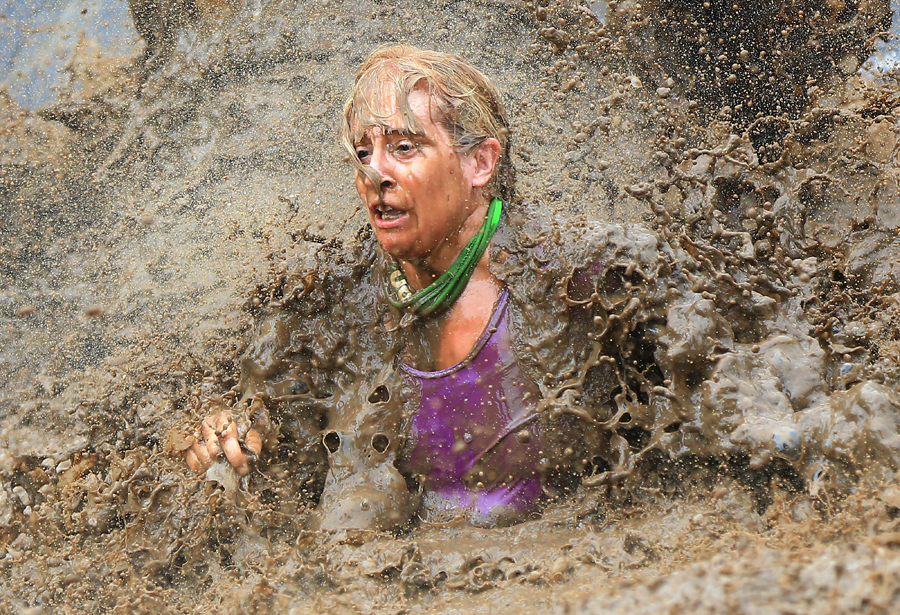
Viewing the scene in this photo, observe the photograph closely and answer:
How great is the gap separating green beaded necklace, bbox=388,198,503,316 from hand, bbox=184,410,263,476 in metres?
0.80

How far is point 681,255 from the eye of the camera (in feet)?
11.2

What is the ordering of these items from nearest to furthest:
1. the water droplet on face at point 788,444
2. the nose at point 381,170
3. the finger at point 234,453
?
the water droplet on face at point 788,444, the nose at point 381,170, the finger at point 234,453

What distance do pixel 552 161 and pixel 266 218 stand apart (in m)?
1.54

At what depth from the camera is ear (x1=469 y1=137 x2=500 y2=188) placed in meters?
3.33

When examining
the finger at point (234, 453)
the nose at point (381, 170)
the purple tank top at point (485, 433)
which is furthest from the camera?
the finger at point (234, 453)

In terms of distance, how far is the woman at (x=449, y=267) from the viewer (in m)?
3.18

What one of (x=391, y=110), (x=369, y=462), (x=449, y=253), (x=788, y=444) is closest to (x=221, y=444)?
(x=369, y=462)

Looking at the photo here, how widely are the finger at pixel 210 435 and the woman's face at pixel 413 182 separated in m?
1.04

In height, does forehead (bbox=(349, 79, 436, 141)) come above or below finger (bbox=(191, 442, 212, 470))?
above

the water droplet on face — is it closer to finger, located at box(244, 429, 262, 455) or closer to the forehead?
the forehead

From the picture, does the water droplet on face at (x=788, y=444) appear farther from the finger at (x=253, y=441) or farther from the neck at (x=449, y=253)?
the finger at (x=253, y=441)

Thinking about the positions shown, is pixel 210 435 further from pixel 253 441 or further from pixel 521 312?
pixel 521 312

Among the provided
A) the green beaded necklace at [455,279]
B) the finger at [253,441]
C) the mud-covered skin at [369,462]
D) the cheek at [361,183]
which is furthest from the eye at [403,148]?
the finger at [253,441]

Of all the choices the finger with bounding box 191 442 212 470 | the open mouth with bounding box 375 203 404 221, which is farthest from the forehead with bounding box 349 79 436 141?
the finger with bounding box 191 442 212 470
